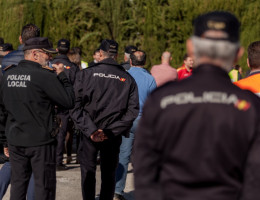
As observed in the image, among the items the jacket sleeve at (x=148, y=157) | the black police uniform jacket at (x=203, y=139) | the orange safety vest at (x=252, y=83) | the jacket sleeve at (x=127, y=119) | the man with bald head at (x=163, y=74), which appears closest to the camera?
the black police uniform jacket at (x=203, y=139)

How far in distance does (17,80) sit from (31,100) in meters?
0.23

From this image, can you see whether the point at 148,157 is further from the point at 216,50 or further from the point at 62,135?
the point at 62,135

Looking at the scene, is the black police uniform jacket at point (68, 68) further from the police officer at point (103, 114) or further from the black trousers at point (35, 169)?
the black trousers at point (35, 169)

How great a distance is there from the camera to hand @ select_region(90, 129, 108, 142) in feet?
19.4

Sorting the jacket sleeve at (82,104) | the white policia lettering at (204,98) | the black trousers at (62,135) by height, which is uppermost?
the white policia lettering at (204,98)

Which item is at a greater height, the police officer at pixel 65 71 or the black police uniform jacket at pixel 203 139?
the black police uniform jacket at pixel 203 139

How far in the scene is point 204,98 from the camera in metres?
2.69

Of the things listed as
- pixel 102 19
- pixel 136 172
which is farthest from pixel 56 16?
pixel 136 172

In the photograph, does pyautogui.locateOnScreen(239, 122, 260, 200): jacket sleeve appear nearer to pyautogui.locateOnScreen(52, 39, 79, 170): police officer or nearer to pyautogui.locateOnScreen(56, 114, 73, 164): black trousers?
pyautogui.locateOnScreen(52, 39, 79, 170): police officer

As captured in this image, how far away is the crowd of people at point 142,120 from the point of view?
2.69 meters

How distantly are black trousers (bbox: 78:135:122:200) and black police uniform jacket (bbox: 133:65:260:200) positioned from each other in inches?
130

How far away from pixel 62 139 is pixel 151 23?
29.3 feet

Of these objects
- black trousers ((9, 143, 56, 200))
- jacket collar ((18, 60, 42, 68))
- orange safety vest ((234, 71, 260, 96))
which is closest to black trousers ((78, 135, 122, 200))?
black trousers ((9, 143, 56, 200))

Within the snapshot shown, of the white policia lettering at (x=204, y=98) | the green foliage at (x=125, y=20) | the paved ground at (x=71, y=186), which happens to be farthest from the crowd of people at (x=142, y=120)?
the green foliage at (x=125, y=20)
